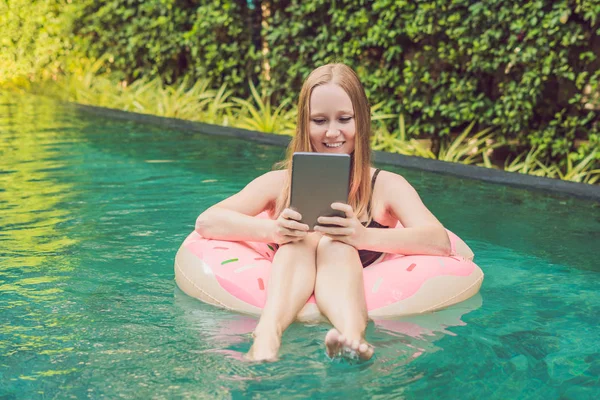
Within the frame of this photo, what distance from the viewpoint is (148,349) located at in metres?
3.19

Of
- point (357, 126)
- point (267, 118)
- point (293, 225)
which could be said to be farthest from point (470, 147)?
point (293, 225)

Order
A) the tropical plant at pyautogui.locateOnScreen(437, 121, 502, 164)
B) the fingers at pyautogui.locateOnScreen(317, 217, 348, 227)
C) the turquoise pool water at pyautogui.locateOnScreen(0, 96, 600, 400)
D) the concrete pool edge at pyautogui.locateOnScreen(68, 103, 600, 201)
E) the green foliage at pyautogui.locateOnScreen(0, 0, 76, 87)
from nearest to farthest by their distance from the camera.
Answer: the turquoise pool water at pyautogui.locateOnScreen(0, 96, 600, 400) < the fingers at pyautogui.locateOnScreen(317, 217, 348, 227) < the concrete pool edge at pyautogui.locateOnScreen(68, 103, 600, 201) < the tropical plant at pyautogui.locateOnScreen(437, 121, 502, 164) < the green foliage at pyautogui.locateOnScreen(0, 0, 76, 87)

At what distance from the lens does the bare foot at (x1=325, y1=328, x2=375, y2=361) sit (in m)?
2.96

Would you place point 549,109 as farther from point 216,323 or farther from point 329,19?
point 216,323

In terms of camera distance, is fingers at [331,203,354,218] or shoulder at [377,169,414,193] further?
shoulder at [377,169,414,193]

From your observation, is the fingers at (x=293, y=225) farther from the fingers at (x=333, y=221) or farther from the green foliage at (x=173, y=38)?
the green foliage at (x=173, y=38)

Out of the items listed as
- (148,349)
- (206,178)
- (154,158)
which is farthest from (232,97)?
(148,349)

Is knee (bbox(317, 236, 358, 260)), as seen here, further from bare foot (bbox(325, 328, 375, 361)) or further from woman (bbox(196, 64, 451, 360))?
bare foot (bbox(325, 328, 375, 361))

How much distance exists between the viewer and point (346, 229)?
347cm

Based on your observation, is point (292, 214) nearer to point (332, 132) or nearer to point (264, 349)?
point (332, 132)

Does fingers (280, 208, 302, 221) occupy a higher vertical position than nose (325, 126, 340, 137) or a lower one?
lower

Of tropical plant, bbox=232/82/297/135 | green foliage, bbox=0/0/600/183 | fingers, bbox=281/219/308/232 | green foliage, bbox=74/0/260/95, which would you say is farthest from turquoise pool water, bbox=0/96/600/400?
green foliage, bbox=74/0/260/95

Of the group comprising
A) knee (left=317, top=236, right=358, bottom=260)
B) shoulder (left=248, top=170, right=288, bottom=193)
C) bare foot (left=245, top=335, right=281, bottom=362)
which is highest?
shoulder (left=248, top=170, right=288, bottom=193)

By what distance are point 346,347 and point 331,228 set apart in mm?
634
